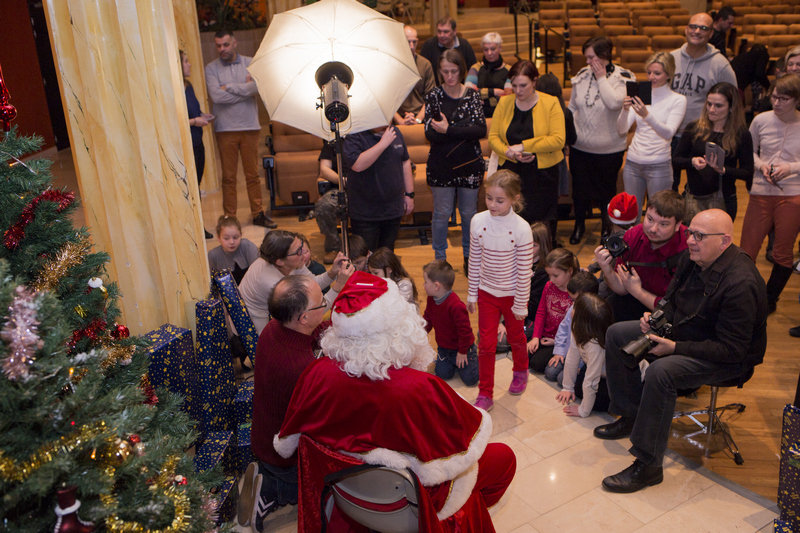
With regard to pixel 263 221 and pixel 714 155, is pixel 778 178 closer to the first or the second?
pixel 714 155

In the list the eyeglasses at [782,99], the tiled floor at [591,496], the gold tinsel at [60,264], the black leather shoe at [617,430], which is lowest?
the tiled floor at [591,496]

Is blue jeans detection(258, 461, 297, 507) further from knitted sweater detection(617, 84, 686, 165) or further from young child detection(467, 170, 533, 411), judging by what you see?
knitted sweater detection(617, 84, 686, 165)

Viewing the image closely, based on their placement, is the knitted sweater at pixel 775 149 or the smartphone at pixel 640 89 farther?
the smartphone at pixel 640 89

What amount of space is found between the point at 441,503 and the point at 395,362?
1.57 feet

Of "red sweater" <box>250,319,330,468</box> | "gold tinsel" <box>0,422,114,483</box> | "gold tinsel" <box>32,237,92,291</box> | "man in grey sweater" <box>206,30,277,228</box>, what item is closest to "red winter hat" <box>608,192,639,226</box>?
"red sweater" <box>250,319,330,468</box>

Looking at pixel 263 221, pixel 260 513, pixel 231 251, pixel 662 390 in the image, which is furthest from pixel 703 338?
pixel 263 221

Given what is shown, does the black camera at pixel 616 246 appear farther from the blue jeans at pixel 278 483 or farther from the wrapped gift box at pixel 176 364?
the wrapped gift box at pixel 176 364

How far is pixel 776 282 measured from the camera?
4.22 meters

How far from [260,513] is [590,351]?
5.84 feet

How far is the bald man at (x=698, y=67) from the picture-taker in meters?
4.76

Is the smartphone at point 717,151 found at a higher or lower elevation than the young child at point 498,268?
higher

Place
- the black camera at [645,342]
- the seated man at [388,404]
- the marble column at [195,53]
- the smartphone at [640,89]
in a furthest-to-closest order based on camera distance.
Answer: the marble column at [195,53], the smartphone at [640,89], the black camera at [645,342], the seated man at [388,404]

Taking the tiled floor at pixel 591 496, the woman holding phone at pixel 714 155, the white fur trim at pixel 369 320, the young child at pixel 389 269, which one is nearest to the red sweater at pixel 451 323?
the young child at pixel 389 269

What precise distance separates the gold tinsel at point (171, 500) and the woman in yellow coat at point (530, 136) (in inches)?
138
